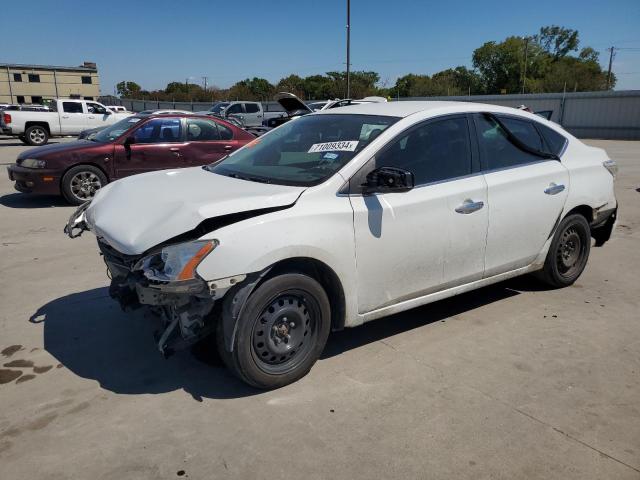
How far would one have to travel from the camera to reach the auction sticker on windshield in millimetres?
3619

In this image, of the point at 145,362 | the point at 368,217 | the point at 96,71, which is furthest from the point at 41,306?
the point at 96,71

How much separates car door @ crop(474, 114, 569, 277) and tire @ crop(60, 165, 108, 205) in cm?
690

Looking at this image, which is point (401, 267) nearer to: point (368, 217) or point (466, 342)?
point (368, 217)

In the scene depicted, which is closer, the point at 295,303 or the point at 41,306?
the point at 295,303

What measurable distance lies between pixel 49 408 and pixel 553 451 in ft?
9.28

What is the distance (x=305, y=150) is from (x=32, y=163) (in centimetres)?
666

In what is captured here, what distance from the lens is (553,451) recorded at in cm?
272

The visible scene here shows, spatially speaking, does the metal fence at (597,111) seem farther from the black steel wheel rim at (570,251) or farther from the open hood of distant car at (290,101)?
the black steel wheel rim at (570,251)

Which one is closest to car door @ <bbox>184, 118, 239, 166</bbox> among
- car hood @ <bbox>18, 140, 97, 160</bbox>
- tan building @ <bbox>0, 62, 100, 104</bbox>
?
car hood @ <bbox>18, 140, 97, 160</bbox>

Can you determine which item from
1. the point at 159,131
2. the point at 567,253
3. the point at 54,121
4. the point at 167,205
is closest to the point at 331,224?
the point at 167,205

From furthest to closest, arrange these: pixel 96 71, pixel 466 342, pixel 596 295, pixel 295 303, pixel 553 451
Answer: pixel 96 71 → pixel 596 295 → pixel 466 342 → pixel 295 303 → pixel 553 451

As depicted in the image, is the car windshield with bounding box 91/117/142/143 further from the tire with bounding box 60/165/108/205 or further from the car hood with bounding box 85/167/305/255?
the car hood with bounding box 85/167/305/255

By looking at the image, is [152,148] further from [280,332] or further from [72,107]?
[72,107]

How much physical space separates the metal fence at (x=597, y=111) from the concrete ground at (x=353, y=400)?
2963 cm
